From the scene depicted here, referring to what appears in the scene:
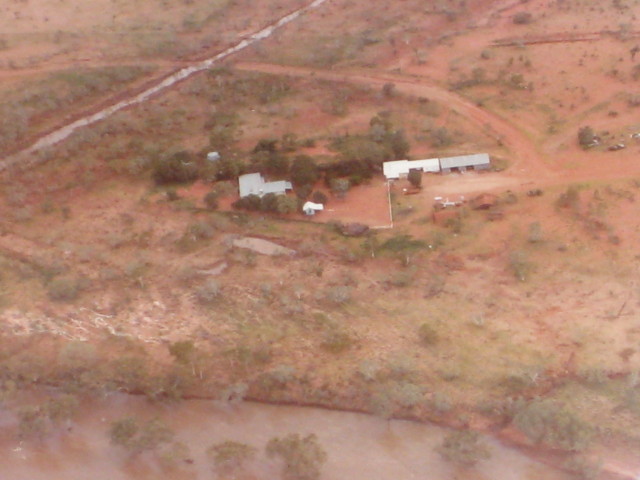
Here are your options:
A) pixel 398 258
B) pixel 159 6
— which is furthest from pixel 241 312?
pixel 159 6

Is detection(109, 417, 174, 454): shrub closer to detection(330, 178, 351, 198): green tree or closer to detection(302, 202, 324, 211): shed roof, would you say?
detection(302, 202, 324, 211): shed roof

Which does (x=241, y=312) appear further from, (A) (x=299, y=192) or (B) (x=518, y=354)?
(B) (x=518, y=354)

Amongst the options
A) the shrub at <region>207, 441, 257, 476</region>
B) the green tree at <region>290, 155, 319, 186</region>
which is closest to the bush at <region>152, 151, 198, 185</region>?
the green tree at <region>290, 155, 319, 186</region>

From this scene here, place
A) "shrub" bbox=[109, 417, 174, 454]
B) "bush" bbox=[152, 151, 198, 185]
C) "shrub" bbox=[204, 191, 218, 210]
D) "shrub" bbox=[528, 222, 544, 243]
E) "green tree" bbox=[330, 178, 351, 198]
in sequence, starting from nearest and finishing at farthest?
"shrub" bbox=[109, 417, 174, 454]
"shrub" bbox=[528, 222, 544, 243]
"green tree" bbox=[330, 178, 351, 198]
"shrub" bbox=[204, 191, 218, 210]
"bush" bbox=[152, 151, 198, 185]

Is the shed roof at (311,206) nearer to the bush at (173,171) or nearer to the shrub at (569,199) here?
the bush at (173,171)

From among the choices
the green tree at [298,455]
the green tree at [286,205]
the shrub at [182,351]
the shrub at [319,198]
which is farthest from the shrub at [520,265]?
the shrub at [182,351]
